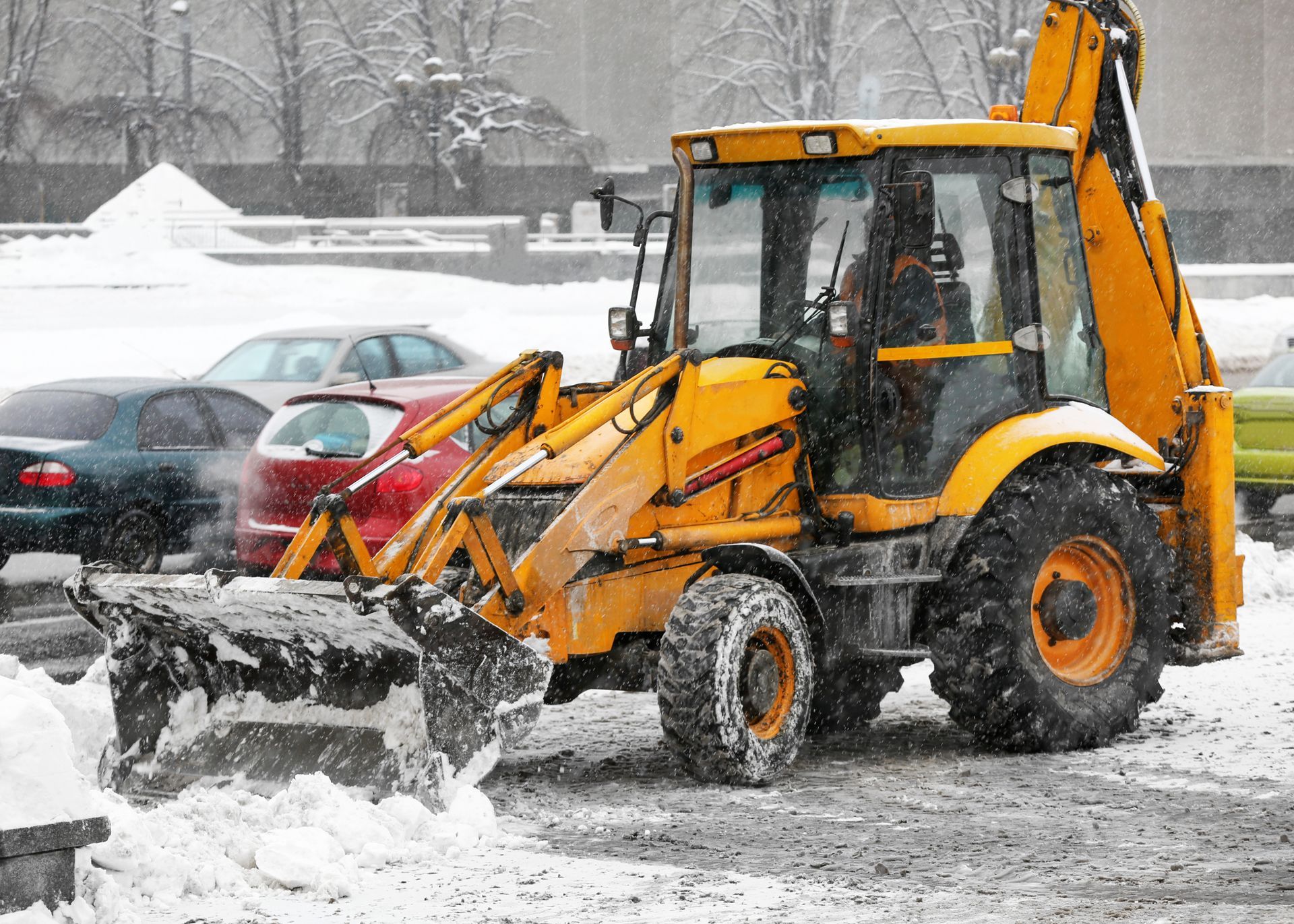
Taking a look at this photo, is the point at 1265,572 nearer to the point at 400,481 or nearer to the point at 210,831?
the point at 400,481

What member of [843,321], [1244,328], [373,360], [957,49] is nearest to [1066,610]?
[843,321]

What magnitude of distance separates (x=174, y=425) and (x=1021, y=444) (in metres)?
7.35

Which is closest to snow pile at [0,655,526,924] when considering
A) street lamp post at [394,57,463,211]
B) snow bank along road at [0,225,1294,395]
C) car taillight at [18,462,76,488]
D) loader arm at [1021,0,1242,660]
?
loader arm at [1021,0,1242,660]

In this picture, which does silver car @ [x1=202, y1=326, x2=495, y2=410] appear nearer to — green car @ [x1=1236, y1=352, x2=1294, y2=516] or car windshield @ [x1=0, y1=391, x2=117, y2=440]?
car windshield @ [x1=0, y1=391, x2=117, y2=440]

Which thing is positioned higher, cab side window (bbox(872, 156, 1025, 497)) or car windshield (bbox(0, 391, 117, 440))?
cab side window (bbox(872, 156, 1025, 497))

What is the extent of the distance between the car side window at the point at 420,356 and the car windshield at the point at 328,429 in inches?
152

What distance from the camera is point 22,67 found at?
4459cm

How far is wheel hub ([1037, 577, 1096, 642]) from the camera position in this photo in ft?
26.2

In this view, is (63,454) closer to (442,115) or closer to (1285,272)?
(1285,272)

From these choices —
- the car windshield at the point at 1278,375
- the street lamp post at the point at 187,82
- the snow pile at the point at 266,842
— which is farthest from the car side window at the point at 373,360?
the street lamp post at the point at 187,82

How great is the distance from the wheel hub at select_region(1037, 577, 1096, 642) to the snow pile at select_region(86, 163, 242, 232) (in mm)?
31732

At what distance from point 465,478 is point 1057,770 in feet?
8.79

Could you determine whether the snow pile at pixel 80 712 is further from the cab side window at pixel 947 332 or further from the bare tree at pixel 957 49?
the bare tree at pixel 957 49

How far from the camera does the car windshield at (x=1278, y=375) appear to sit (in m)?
15.0
